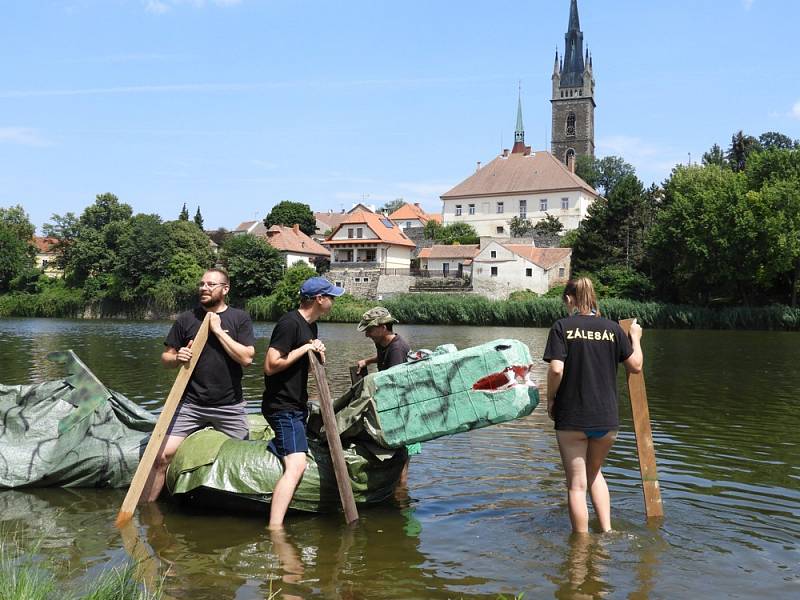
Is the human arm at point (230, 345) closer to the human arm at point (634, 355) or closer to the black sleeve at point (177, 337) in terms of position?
the black sleeve at point (177, 337)

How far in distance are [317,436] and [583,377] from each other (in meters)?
2.67

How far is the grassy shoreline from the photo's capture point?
5234 cm

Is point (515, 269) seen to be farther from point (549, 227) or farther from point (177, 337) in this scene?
point (177, 337)

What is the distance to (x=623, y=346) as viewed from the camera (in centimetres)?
610

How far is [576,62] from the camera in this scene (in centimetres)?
14000

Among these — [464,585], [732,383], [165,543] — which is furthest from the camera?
[732,383]

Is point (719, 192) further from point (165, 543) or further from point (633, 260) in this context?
point (165, 543)

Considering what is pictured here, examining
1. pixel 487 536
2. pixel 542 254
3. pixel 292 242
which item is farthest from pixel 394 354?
pixel 292 242

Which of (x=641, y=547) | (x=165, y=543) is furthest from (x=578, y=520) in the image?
(x=165, y=543)

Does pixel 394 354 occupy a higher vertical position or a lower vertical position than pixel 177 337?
lower

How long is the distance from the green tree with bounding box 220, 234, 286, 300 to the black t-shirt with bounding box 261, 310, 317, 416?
229ft

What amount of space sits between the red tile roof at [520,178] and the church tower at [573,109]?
29.7 metres

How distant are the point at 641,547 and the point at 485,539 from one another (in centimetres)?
127

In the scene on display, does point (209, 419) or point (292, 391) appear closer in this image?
point (292, 391)
